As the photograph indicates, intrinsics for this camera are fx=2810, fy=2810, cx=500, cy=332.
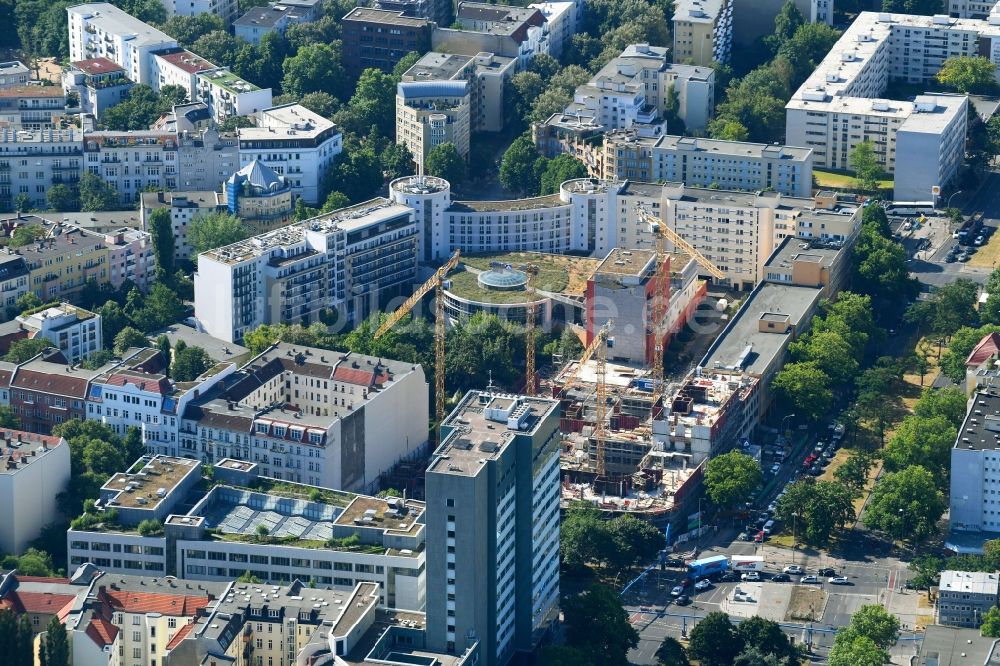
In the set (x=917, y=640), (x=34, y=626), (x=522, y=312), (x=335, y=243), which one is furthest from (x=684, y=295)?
(x=34, y=626)

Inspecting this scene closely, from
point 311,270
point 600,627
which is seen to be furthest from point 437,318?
point 600,627

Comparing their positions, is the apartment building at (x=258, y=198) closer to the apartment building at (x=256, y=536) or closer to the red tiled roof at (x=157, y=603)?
the apartment building at (x=256, y=536)

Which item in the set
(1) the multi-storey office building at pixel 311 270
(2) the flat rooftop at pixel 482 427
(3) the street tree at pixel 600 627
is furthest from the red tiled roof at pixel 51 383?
(3) the street tree at pixel 600 627

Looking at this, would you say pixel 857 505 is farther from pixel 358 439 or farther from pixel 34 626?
pixel 34 626

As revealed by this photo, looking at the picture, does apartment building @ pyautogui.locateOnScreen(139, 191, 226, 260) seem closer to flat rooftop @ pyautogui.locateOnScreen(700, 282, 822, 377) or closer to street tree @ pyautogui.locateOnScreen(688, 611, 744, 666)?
flat rooftop @ pyautogui.locateOnScreen(700, 282, 822, 377)

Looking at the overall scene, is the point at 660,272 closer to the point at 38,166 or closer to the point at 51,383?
the point at 51,383

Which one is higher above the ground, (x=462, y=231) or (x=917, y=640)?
(x=462, y=231)
